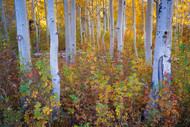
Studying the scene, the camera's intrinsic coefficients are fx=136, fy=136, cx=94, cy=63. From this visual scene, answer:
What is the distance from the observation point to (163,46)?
10.3 feet

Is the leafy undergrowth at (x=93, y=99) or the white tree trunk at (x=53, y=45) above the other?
the white tree trunk at (x=53, y=45)

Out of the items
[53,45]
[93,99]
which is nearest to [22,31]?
[53,45]

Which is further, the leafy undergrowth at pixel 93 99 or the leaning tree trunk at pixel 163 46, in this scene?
the leaning tree trunk at pixel 163 46

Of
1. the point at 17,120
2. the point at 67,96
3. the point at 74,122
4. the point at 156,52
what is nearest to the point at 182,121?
the point at 156,52

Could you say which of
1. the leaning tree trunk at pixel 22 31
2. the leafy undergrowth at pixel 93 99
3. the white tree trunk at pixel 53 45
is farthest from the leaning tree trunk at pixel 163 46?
the leaning tree trunk at pixel 22 31

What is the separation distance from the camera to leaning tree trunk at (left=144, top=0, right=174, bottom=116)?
3043 mm

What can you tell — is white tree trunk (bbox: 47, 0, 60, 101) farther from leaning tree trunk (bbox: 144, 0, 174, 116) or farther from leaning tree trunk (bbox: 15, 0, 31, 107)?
leaning tree trunk (bbox: 144, 0, 174, 116)

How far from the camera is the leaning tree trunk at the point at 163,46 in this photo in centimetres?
304

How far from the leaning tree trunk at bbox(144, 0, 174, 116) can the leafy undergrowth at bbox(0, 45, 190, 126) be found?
180 mm

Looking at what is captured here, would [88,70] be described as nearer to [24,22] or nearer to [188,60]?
[24,22]

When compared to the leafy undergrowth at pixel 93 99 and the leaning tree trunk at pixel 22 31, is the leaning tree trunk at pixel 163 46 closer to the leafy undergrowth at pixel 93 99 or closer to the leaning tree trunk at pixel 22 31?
the leafy undergrowth at pixel 93 99

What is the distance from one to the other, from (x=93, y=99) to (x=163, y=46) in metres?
2.25

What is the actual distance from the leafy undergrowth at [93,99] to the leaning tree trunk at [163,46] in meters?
0.18

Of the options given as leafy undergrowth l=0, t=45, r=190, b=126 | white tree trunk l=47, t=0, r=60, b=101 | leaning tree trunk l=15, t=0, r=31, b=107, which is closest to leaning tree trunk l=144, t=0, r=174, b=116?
leafy undergrowth l=0, t=45, r=190, b=126
